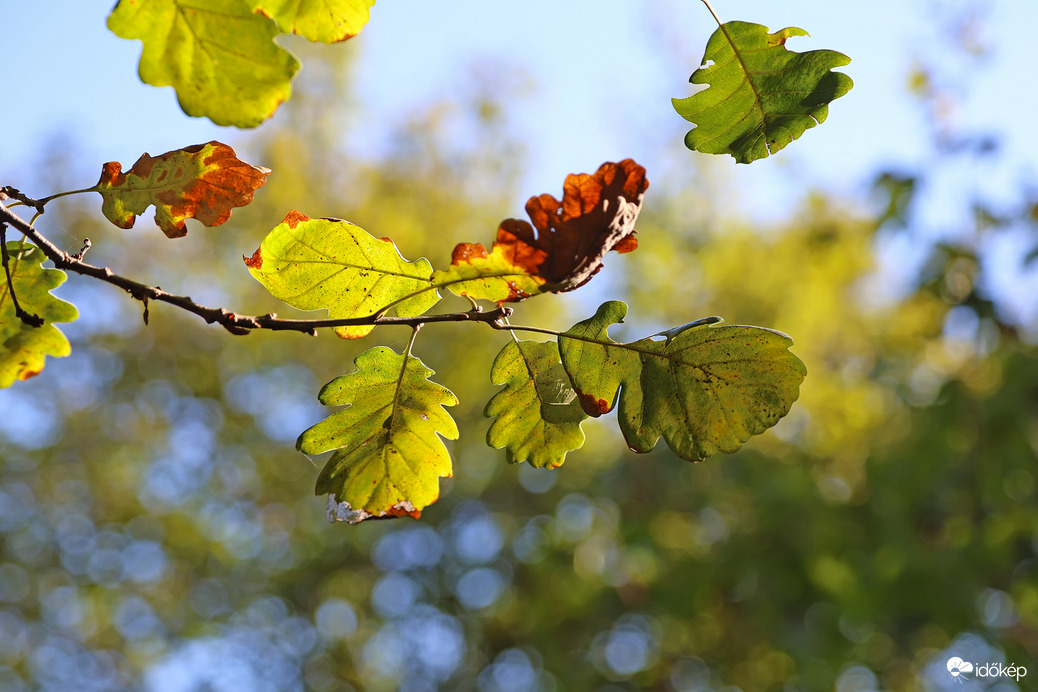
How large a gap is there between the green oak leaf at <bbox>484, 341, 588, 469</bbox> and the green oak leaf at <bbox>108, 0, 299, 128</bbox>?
24 centimetres

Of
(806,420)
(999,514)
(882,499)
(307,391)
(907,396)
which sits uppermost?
(307,391)

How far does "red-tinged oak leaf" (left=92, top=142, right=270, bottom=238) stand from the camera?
0.54 meters

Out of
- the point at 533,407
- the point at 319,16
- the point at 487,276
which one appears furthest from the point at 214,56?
the point at 533,407

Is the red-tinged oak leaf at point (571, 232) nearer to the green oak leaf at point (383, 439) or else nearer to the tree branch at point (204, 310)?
the tree branch at point (204, 310)

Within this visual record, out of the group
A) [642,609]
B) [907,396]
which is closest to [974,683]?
[907,396]

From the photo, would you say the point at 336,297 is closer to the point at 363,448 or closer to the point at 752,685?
the point at 363,448

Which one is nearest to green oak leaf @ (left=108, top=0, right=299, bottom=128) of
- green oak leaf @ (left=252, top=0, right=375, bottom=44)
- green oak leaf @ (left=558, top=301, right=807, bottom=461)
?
green oak leaf @ (left=252, top=0, right=375, bottom=44)

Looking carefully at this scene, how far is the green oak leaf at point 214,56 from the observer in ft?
1.43

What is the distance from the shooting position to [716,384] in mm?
539

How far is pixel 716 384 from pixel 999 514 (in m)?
3.77

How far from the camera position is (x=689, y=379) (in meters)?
0.54

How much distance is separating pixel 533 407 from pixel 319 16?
0.30 m

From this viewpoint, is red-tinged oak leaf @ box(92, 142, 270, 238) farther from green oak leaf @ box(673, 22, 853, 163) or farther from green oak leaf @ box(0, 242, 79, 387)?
green oak leaf @ box(673, 22, 853, 163)

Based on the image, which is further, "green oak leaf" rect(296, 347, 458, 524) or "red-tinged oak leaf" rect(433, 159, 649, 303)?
"green oak leaf" rect(296, 347, 458, 524)
